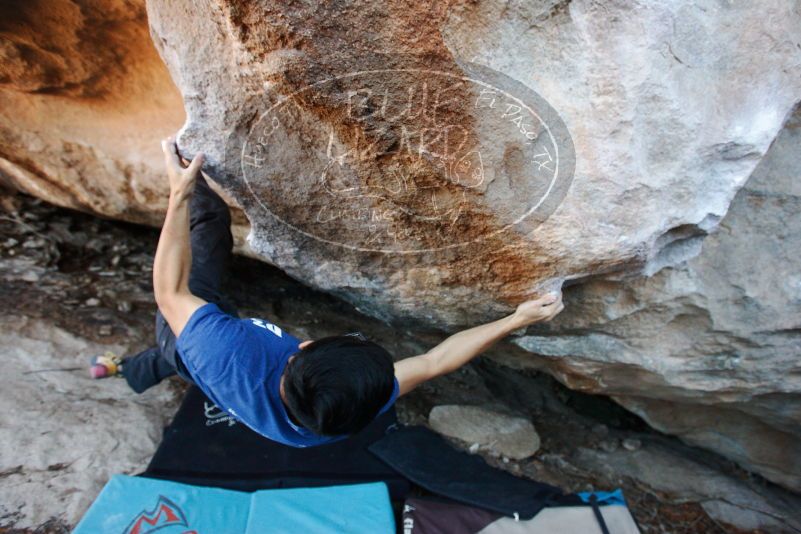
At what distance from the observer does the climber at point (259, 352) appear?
110cm

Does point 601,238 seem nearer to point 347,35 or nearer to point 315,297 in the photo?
point 347,35

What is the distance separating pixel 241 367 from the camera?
1.23 m

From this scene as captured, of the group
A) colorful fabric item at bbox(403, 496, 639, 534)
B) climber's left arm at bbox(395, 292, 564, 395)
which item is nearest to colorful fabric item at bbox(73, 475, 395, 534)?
colorful fabric item at bbox(403, 496, 639, 534)

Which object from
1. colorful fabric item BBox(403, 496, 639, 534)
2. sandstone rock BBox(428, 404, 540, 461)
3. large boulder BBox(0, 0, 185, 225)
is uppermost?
large boulder BBox(0, 0, 185, 225)

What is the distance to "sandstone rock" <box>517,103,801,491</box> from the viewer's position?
140 centimetres

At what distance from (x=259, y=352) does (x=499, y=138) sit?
26.8 inches

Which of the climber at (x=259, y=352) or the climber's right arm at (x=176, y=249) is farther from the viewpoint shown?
the climber's right arm at (x=176, y=249)

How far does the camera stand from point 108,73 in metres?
1.82

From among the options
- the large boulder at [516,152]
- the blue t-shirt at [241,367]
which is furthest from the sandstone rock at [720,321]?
the blue t-shirt at [241,367]

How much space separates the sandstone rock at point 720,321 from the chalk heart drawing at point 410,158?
0.41 m

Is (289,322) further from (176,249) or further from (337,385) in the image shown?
(337,385)

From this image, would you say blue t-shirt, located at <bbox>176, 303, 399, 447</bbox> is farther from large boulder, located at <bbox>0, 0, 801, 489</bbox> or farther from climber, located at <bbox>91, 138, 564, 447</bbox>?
large boulder, located at <bbox>0, 0, 801, 489</bbox>

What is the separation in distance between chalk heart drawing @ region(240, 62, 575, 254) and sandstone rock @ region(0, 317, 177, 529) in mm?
949

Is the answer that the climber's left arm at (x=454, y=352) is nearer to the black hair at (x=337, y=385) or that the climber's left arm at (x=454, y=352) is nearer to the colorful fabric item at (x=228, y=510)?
the black hair at (x=337, y=385)
